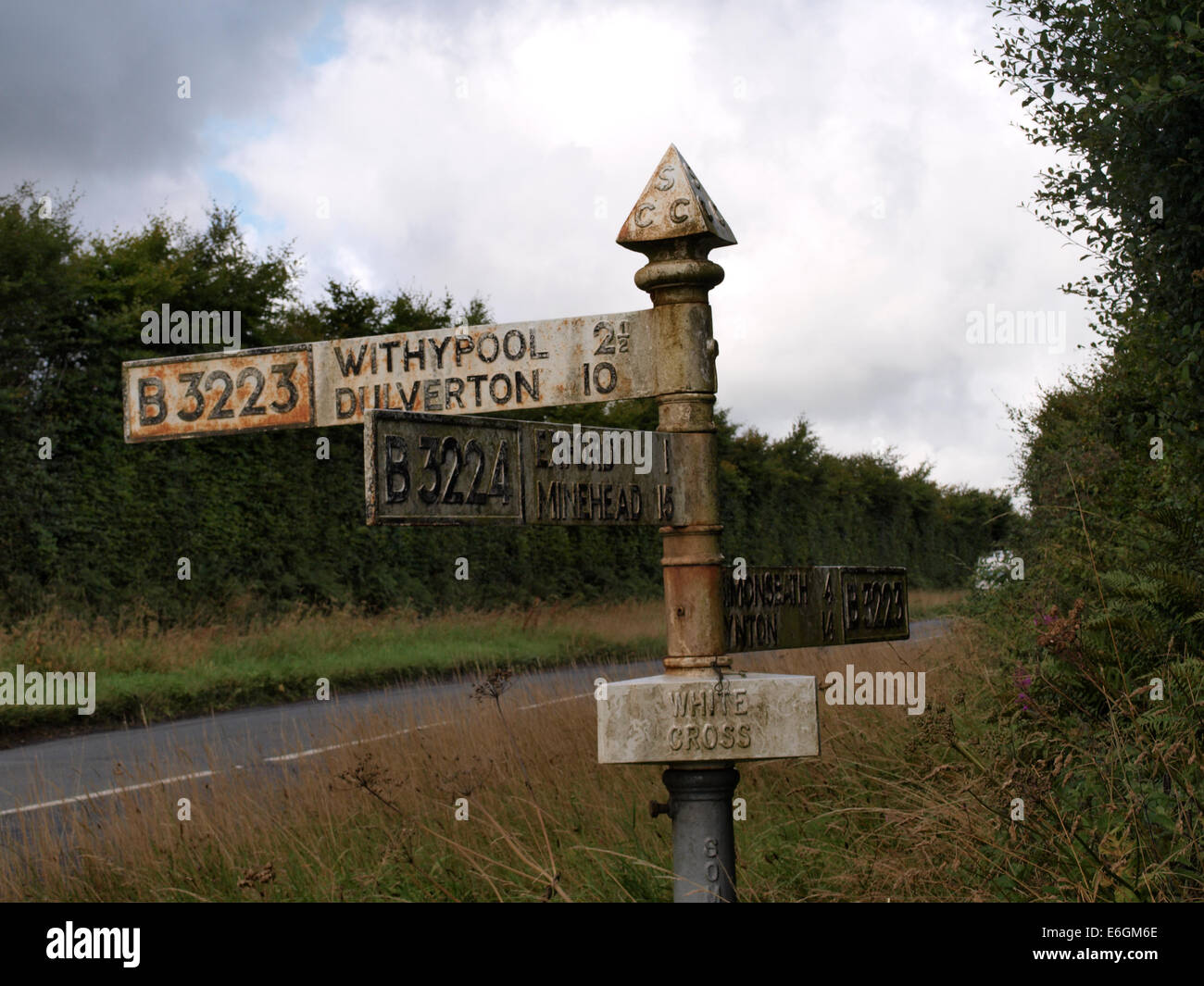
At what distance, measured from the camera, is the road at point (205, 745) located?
537 centimetres

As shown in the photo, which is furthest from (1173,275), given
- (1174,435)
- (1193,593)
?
(1193,593)

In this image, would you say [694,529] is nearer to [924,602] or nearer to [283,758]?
[283,758]

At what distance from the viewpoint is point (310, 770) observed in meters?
5.37

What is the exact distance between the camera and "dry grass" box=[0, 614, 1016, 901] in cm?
373

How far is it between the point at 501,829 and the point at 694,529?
49.0 inches

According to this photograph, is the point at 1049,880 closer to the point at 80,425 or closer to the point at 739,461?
the point at 80,425

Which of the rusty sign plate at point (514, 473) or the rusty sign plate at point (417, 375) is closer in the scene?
the rusty sign plate at point (514, 473)

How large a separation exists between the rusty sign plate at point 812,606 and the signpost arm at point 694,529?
0.44 feet
